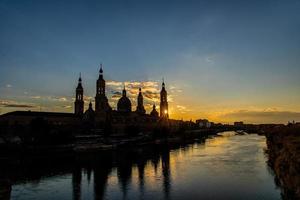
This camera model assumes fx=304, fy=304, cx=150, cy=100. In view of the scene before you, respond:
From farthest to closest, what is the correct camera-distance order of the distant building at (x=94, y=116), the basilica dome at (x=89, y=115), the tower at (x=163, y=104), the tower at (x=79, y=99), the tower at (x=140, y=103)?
1. the tower at (x=163, y=104)
2. the tower at (x=140, y=103)
3. the tower at (x=79, y=99)
4. the basilica dome at (x=89, y=115)
5. the distant building at (x=94, y=116)

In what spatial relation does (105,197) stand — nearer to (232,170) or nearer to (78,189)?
(78,189)

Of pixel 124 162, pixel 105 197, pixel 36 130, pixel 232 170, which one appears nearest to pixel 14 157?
pixel 36 130

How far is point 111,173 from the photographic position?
Answer: 138ft

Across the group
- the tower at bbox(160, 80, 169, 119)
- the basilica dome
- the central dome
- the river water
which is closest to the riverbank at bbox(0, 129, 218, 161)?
the river water

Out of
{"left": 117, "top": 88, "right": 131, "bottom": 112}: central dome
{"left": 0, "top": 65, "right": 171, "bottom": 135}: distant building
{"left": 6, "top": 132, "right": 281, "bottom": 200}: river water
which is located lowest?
{"left": 6, "top": 132, "right": 281, "bottom": 200}: river water

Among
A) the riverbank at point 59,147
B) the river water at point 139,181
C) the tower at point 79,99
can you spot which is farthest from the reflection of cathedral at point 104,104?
the river water at point 139,181

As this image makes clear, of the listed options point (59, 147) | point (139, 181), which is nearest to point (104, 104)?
point (59, 147)

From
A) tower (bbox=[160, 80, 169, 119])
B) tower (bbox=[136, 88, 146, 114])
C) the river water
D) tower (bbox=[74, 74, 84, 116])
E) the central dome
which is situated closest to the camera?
the river water

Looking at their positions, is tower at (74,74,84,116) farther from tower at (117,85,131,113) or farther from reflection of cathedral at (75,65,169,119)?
tower at (117,85,131,113)

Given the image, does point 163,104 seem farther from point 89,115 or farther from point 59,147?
point 59,147

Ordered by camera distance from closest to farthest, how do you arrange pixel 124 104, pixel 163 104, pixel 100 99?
pixel 100 99 → pixel 124 104 → pixel 163 104

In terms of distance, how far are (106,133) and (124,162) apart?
40668mm

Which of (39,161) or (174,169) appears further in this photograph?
(39,161)

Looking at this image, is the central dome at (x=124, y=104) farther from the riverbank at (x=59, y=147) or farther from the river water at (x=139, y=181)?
the river water at (x=139, y=181)
